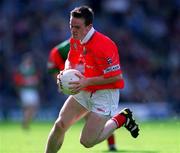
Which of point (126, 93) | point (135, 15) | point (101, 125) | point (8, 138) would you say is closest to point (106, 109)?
point (101, 125)

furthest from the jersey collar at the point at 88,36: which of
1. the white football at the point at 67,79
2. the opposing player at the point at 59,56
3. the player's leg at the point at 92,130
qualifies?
the opposing player at the point at 59,56

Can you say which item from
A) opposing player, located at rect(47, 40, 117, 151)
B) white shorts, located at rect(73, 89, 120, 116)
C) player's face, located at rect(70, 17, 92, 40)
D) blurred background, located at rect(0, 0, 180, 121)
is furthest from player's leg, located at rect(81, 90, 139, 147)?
blurred background, located at rect(0, 0, 180, 121)

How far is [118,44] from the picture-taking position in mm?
27672

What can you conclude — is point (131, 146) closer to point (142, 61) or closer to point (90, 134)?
point (90, 134)

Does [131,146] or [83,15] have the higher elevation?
[83,15]

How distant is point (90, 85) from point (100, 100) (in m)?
0.48

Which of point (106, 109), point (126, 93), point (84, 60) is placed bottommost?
point (126, 93)

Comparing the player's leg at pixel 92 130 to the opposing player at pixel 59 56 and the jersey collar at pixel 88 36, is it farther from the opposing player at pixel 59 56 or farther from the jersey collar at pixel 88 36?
the opposing player at pixel 59 56

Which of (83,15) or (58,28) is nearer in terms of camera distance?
(83,15)

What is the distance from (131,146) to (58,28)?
12.6 meters

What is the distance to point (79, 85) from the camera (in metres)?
10.9

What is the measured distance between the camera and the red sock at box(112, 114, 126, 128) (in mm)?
11656

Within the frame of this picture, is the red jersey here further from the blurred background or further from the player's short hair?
the blurred background

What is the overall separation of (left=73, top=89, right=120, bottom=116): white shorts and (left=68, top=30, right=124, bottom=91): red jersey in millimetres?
98
